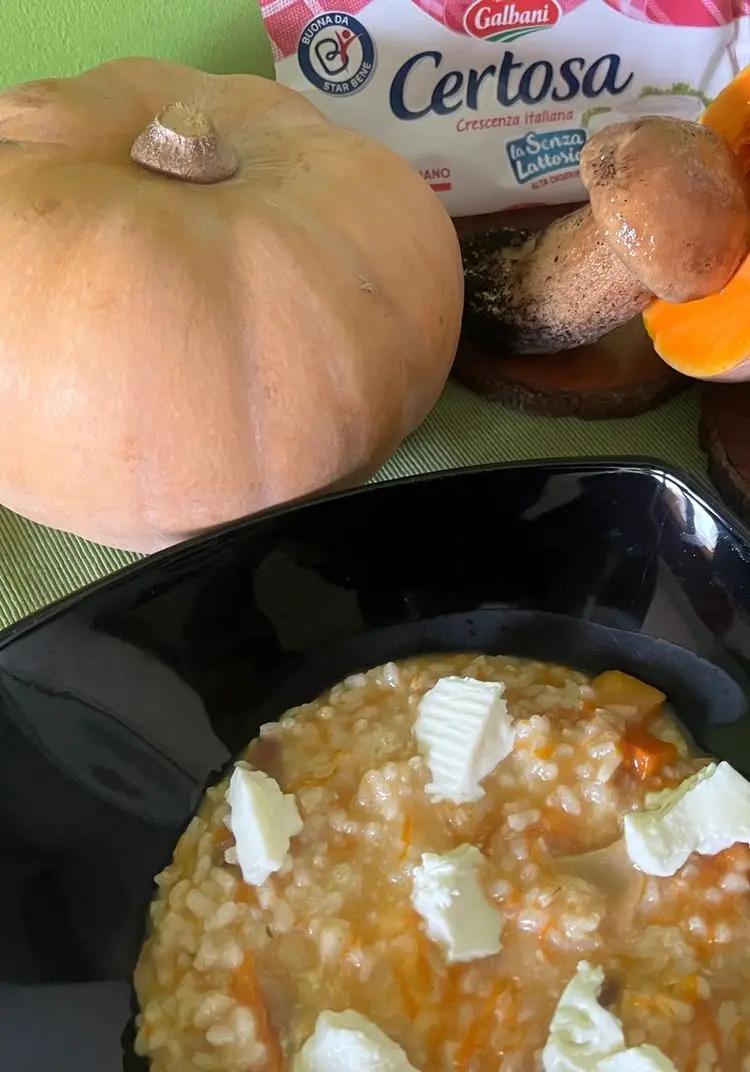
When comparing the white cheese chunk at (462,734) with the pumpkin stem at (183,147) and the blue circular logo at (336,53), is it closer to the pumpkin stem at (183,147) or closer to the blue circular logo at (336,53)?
the pumpkin stem at (183,147)

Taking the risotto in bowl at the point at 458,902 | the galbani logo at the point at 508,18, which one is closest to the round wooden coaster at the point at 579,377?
the galbani logo at the point at 508,18

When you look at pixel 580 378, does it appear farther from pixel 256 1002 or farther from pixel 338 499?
pixel 256 1002

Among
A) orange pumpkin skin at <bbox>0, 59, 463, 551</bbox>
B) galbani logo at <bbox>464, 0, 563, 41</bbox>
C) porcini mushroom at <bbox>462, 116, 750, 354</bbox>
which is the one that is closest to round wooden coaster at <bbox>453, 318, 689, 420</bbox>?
porcini mushroom at <bbox>462, 116, 750, 354</bbox>

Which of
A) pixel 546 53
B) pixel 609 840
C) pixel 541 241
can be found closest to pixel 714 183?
pixel 541 241

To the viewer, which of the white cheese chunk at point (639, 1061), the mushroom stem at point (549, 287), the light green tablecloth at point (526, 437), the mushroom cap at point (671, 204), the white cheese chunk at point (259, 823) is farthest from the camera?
the light green tablecloth at point (526, 437)

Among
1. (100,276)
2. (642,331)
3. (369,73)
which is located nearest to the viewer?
(100,276)

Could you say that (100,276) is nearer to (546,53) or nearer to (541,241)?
(541,241)

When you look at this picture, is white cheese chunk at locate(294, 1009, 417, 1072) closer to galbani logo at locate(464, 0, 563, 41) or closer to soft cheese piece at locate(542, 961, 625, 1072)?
soft cheese piece at locate(542, 961, 625, 1072)
